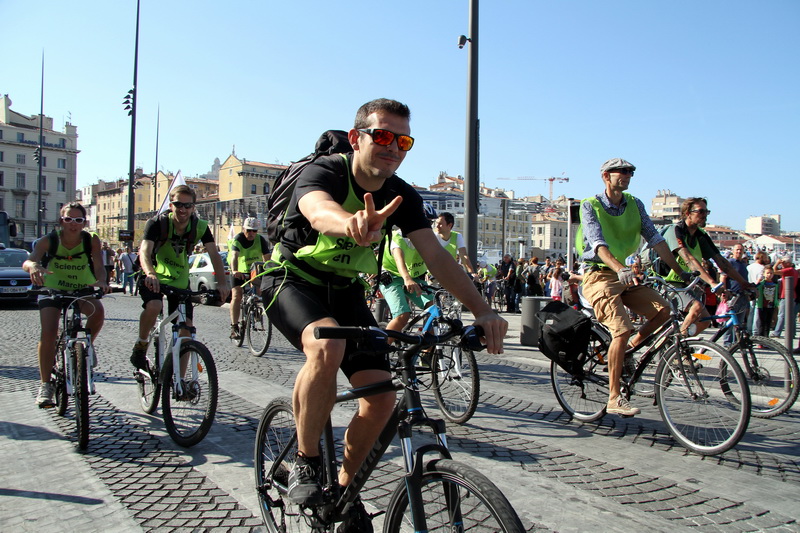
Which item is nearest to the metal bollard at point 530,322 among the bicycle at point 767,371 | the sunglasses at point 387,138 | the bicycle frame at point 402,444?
the bicycle at point 767,371

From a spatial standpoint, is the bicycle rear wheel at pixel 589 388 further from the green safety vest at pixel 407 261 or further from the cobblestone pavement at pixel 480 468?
the green safety vest at pixel 407 261

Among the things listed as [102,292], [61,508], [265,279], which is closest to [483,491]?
[265,279]

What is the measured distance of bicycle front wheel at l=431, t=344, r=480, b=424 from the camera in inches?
205

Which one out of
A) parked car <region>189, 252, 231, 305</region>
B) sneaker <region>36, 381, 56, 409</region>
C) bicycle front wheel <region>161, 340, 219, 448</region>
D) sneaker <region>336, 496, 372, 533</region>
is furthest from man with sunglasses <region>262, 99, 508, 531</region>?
parked car <region>189, 252, 231, 305</region>

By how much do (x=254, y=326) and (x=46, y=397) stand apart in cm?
397

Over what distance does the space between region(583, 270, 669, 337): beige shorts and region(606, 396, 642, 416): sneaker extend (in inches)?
20.0

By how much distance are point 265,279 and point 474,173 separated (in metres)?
8.14

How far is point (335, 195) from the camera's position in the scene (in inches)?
104

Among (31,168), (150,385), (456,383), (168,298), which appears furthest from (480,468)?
(31,168)

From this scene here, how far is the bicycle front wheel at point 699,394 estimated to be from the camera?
438cm

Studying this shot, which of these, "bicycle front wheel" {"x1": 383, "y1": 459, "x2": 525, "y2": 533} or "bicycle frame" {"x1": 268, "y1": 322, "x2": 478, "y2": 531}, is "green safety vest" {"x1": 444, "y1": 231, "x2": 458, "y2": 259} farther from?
"bicycle front wheel" {"x1": 383, "y1": 459, "x2": 525, "y2": 533}

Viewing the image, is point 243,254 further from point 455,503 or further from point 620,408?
point 455,503

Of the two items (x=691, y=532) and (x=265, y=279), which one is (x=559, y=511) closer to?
(x=691, y=532)

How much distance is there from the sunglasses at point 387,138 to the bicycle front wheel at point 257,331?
20.3ft
